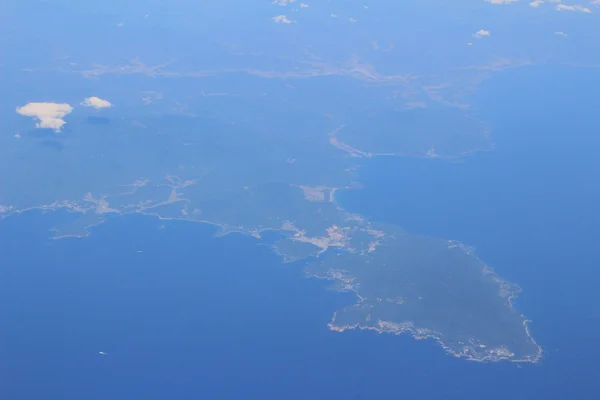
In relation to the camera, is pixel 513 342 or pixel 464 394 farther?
pixel 513 342

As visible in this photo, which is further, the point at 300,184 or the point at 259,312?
the point at 300,184

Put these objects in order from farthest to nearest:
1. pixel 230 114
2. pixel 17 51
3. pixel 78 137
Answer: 1. pixel 17 51
2. pixel 230 114
3. pixel 78 137

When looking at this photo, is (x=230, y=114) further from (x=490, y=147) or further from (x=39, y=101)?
(x=490, y=147)

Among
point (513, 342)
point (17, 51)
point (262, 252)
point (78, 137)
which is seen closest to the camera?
point (513, 342)

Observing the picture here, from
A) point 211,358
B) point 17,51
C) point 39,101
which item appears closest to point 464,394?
point 211,358

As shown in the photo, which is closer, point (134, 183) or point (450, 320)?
point (450, 320)

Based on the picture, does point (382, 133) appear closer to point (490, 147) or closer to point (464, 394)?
point (490, 147)

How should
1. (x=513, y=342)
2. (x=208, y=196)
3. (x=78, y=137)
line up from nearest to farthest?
(x=513, y=342)
(x=208, y=196)
(x=78, y=137)

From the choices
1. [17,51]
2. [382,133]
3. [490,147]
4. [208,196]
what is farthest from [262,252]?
[17,51]

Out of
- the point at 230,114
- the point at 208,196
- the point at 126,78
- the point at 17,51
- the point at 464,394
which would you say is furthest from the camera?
the point at 17,51
